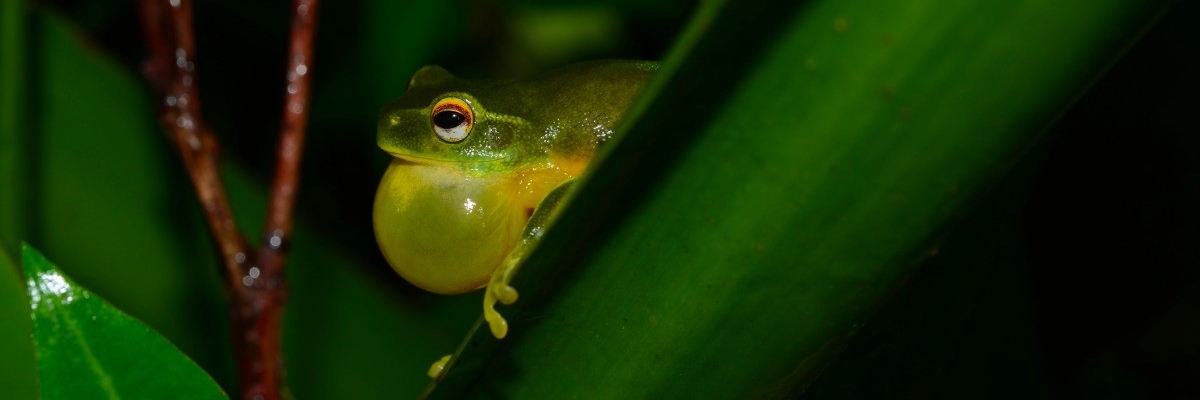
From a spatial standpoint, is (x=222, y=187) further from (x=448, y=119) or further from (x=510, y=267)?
(x=510, y=267)

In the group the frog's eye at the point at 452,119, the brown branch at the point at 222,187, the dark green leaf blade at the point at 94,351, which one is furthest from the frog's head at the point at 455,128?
the dark green leaf blade at the point at 94,351

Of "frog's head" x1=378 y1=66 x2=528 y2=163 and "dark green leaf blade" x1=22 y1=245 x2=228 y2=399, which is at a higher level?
"frog's head" x1=378 y1=66 x2=528 y2=163

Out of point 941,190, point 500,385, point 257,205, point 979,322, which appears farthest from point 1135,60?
point 257,205

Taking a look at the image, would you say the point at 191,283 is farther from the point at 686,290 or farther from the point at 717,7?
the point at 717,7

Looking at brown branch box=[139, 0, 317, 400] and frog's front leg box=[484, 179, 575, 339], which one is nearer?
frog's front leg box=[484, 179, 575, 339]

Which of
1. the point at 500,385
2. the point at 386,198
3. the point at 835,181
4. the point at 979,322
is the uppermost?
the point at 835,181

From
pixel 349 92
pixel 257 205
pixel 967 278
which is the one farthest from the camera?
pixel 349 92

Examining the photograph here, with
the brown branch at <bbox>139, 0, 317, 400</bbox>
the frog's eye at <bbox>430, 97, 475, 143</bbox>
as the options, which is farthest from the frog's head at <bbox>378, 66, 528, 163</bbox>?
the brown branch at <bbox>139, 0, 317, 400</bbox>

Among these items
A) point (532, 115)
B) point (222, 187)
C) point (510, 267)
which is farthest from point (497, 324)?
point (222, 187)

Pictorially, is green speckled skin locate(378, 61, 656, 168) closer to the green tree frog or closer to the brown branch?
the green tree frog
